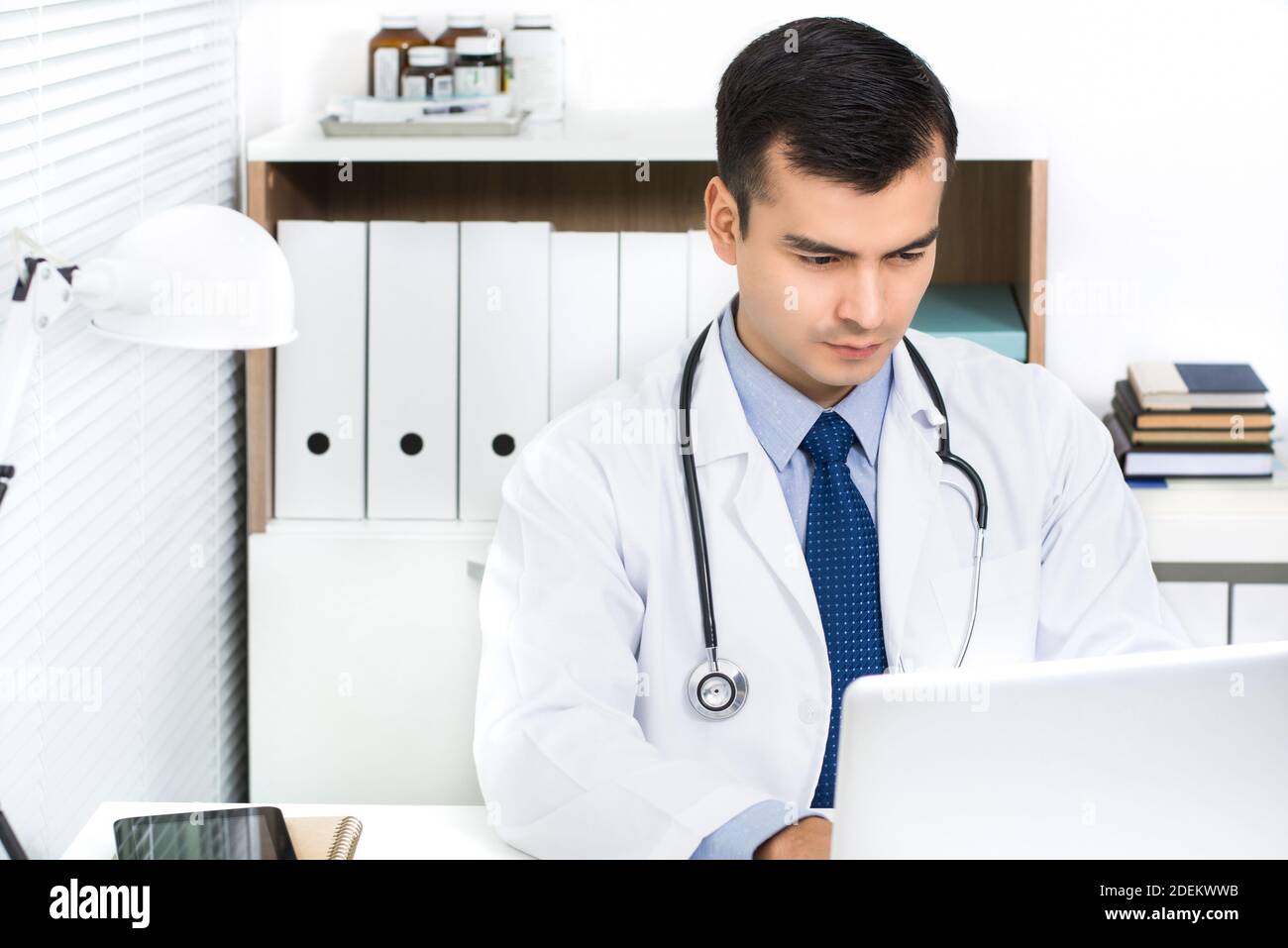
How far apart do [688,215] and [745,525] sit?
2.97ft

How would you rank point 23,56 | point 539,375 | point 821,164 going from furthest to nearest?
point 539,375
point 23,56
point 821,164

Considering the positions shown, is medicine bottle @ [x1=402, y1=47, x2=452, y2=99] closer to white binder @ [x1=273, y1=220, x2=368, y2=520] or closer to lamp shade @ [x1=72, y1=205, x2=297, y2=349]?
white binder @ [x1=273, y1=220, x2=368, y2=520]

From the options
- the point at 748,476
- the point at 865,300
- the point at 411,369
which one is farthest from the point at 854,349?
the point at 411,369

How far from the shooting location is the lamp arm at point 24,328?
34.3 inches

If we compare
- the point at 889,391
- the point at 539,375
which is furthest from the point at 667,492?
the point at 539,375

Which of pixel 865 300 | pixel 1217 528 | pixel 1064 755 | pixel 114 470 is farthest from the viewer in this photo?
pixel 1217 528

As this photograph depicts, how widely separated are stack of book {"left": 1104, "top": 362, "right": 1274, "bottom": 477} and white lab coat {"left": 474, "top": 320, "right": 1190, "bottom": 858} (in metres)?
0.47

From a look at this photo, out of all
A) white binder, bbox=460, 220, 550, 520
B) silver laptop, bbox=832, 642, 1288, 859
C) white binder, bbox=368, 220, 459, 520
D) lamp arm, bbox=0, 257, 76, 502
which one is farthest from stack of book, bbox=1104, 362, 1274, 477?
lamp arm, bbox=0, 257, 76, 502

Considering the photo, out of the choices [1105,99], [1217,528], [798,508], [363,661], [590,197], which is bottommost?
[363,661]

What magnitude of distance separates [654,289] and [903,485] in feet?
1.96

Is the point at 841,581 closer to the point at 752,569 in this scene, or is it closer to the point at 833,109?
the point at 752,569

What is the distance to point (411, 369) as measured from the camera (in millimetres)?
1742

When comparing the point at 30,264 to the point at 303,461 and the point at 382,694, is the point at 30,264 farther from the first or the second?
the point at 382,694

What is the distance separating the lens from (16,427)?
4.01ft
